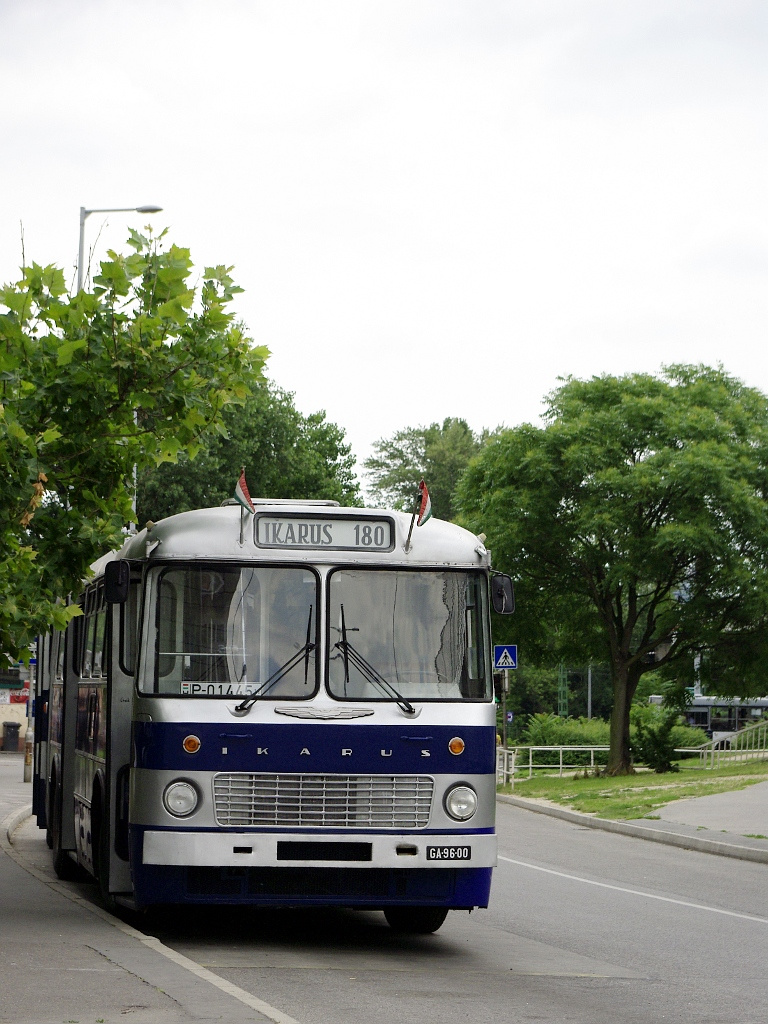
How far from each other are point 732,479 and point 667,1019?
28725mm

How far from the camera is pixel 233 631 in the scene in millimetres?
10797

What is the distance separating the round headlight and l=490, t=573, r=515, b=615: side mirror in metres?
2.41

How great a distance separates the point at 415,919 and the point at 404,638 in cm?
241

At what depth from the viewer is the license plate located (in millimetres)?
10570

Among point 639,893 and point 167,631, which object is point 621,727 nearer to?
point 639,893

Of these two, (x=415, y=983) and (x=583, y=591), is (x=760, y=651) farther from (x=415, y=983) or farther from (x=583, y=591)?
(x=415, y=983)

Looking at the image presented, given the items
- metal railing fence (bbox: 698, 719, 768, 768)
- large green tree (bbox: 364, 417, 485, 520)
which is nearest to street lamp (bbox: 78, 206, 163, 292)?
metal railing fence (bbox: 698, 719, 768, 768)

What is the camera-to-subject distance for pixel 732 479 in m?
A: 36.4

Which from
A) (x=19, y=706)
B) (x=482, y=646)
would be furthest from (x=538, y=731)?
(x=482, y=646)

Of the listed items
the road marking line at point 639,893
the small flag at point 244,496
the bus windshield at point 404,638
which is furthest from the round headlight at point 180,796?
the road marking line at point 639,893

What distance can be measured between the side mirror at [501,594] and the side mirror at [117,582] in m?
2.55

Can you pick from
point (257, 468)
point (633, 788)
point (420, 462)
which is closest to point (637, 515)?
point (633, 788)

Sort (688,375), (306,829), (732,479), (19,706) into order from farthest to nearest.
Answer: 1. (19,706)
2. (688,375)
3. (732,479)
4. (306,829)

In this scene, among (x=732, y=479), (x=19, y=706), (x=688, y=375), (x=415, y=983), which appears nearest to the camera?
(x=415, y=983)
